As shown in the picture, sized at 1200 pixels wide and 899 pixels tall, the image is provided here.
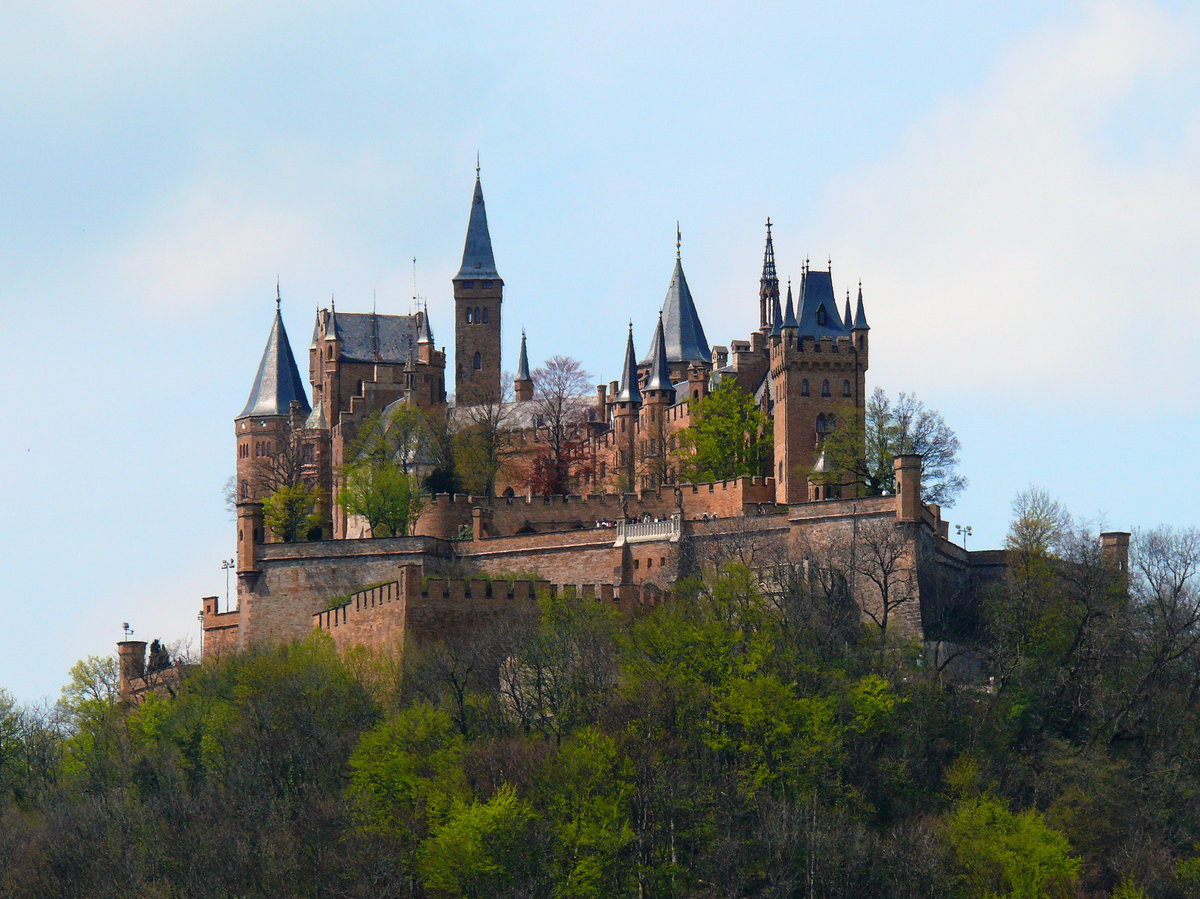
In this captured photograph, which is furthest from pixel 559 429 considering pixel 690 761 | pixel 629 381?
pixel 690 761

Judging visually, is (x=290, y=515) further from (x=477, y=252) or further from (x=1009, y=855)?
(x=1009, y=855)

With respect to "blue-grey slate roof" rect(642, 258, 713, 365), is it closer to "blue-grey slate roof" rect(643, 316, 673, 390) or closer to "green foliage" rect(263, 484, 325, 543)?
"blue-grey slate roof" rect(643, 316, 673, 390)

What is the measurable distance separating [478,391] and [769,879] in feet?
157

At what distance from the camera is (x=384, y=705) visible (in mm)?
69438

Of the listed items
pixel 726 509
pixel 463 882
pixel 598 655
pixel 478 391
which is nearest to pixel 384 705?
pixel 598 655

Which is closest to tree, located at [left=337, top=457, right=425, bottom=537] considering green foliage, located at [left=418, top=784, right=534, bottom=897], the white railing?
the white railing

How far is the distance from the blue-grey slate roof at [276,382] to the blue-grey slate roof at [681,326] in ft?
47.7

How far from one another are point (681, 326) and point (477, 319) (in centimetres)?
951

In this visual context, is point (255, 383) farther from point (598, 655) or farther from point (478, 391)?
point (598, 655)

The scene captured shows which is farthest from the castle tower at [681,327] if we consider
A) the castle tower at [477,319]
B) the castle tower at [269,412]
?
the castle tower at [269,412]

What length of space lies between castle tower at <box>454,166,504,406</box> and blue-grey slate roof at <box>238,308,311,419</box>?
6.33 metres

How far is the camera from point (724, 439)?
87.1m

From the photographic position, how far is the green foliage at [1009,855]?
203 feet

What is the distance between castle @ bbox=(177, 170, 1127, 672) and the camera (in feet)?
243
